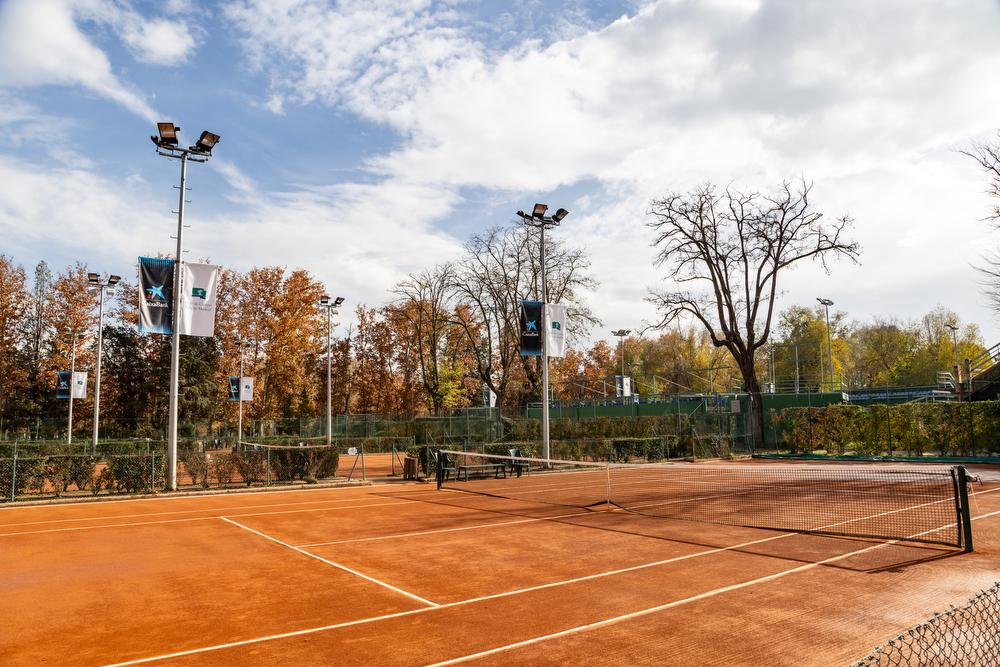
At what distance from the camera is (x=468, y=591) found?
850cm

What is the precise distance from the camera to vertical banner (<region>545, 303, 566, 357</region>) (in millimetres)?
26141

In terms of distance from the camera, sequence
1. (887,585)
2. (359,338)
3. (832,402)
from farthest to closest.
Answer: (359,338)
(832,402)
(887,585)

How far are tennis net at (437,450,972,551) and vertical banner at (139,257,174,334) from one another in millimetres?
9158

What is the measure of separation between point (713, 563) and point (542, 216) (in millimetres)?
18050

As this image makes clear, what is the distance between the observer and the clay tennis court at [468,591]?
6438 millimetres

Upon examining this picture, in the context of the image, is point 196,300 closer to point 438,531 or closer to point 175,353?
point 175,353

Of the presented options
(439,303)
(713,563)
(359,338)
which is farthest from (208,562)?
(359,338)

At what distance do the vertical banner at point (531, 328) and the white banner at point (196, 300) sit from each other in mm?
11131

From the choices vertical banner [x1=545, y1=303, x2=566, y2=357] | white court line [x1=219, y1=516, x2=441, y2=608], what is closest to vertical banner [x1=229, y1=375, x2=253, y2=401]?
vertical banner [x1=545, y1=303, x2=566, y2=357]

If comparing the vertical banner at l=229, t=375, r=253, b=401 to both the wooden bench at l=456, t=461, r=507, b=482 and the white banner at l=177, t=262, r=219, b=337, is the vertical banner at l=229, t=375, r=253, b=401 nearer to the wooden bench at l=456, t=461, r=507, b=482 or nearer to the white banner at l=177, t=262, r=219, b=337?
the white banner at l=177, t=262, r=219, b=337

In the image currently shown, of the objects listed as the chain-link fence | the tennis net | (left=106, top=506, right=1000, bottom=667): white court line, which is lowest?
the tennis net

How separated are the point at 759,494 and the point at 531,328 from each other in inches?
424

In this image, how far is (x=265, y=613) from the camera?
25.3 ft

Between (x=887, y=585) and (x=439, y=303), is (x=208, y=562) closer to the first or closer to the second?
(x=887, y=585)
